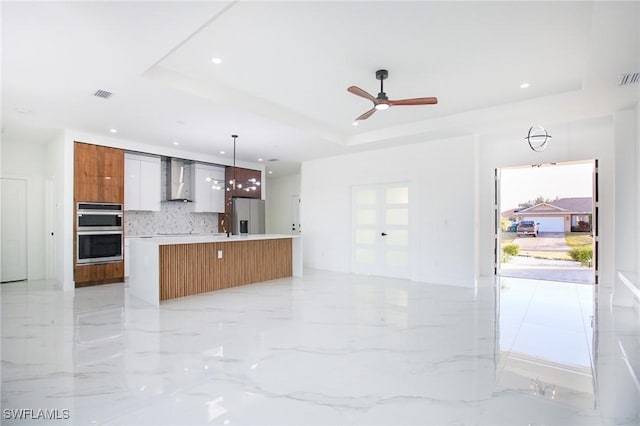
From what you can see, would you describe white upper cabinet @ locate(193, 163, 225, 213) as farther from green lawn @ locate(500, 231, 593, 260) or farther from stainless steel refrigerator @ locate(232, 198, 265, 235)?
green lawn @ locate(500, 231, 593, 260)

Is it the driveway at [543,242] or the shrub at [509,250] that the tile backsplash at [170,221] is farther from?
the driveway at [543,242]

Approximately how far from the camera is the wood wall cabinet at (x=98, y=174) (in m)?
5.79

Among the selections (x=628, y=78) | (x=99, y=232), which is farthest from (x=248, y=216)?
(x=628, y=78)

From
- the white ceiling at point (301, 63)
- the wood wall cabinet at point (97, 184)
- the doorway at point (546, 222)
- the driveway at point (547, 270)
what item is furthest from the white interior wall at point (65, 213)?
the driveway at point (547, 270)

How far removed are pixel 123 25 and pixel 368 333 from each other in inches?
141

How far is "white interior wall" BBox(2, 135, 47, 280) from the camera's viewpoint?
6.56 metres

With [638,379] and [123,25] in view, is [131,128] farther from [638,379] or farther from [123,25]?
[638,379]

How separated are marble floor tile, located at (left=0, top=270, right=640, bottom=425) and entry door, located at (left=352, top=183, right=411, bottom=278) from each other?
6.73ft

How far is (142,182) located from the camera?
6789 mm

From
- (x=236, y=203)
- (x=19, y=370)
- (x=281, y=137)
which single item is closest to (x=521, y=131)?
(x=281, y=137)

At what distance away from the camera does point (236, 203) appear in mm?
8086

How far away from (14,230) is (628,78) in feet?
33.0

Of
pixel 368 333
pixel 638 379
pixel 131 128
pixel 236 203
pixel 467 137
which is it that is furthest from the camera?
pixel 236 203

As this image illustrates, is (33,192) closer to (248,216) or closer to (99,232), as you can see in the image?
(99,232)
